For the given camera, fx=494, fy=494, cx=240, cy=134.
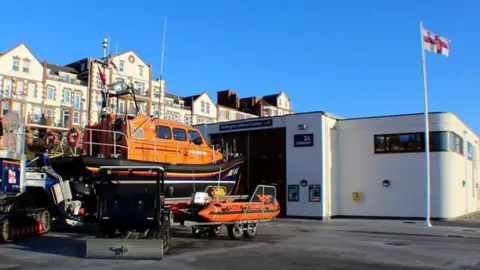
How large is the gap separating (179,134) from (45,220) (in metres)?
5.53

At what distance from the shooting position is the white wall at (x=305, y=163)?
26.4 m

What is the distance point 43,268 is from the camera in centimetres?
1020

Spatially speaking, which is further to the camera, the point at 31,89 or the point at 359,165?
the point at 31,89

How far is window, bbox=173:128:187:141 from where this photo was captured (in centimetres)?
1836

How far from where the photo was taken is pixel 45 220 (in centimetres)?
1689

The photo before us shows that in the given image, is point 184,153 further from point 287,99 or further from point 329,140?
point 287,99

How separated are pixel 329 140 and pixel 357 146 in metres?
1.68

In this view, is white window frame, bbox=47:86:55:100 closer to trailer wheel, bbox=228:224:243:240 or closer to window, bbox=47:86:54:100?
window, bbox=47:86:54:100

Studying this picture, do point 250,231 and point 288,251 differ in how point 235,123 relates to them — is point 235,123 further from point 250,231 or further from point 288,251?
point 288,251

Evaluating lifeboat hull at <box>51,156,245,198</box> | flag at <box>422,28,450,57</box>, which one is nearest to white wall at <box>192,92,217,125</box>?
flag at <box>422,28,450,57</box>

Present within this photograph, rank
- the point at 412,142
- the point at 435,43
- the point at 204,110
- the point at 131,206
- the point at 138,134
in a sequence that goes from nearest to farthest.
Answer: the point at 131,206, the point at 138,134, the point at 435,43, the point at 412,142, the point at 204,110

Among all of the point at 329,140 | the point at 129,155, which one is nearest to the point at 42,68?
the point at 329,140

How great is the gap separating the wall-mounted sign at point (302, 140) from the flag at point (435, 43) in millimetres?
7422

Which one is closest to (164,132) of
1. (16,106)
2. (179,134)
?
(179,134)
